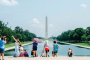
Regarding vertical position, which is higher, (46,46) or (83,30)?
(83,30)

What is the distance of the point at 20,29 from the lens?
116m

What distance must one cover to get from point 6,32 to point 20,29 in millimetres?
51823

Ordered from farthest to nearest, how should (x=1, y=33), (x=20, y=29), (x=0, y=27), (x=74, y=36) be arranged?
(x=20, y=29) → (x=74, y=36) → (x=0, y=27) → (x=1, y=33)

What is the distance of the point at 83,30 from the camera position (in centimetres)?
9831

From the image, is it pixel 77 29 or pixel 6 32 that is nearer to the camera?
pixel 6 32

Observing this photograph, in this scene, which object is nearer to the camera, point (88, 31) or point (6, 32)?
point (6, 32)

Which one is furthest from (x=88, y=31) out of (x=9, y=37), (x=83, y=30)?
(x=9, y=37)

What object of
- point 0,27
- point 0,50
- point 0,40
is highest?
point 0,27

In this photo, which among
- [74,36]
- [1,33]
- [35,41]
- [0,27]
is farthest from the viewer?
[74,36]

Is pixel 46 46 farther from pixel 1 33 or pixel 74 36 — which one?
pixel 74 36

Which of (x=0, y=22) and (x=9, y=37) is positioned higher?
(x=0, y=22)

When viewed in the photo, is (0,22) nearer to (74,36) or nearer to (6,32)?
(6,32)

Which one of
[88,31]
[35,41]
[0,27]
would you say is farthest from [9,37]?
[35,41]

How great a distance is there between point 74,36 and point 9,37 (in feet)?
149
